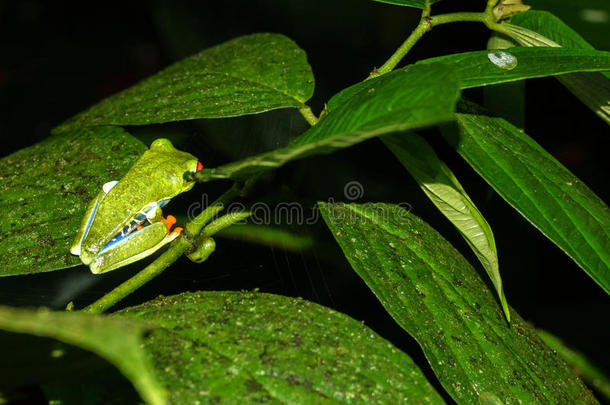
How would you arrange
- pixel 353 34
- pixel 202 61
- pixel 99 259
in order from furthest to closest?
pixel 353 34, pixel 202 61, pixel 99 259

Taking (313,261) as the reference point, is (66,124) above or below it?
above

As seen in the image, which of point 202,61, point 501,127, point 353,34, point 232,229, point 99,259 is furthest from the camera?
point 353,34

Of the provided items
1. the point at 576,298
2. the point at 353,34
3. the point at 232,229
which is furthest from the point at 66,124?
the point at 576,298

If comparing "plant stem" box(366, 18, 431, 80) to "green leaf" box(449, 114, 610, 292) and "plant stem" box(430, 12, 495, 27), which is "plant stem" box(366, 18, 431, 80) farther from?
"green leaf" box(449, 114, 610, 292)

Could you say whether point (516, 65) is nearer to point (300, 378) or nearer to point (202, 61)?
point (300, 378)

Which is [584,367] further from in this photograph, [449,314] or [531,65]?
[531,65]

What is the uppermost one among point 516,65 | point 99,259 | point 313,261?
point 516,65

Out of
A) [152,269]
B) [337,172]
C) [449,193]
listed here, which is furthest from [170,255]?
[337,172]

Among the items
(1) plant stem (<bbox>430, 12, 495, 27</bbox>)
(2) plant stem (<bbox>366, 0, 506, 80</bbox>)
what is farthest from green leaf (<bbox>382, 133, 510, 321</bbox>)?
(1) plant stem (<bbox>430, 12, 495, 27</bbox>)
